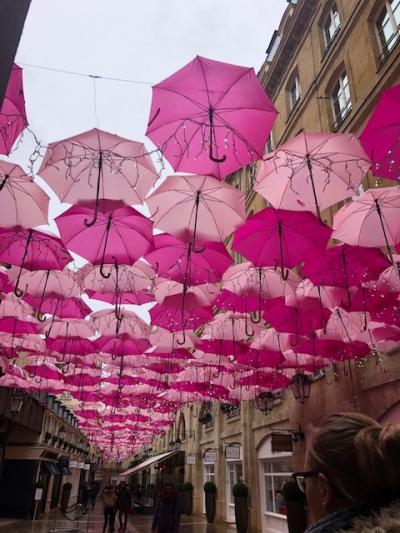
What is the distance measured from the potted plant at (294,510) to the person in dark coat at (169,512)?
320cm

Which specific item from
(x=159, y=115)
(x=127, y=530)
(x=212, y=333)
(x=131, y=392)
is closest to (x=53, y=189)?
(x=159, y=115)

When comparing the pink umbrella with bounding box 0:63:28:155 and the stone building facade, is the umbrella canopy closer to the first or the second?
the pink umbrella with bounding box 0:63:28:155

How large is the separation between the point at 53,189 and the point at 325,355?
24.8 feet

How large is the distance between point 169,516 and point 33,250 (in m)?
9.08

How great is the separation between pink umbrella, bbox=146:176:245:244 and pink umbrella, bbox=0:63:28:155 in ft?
6.20

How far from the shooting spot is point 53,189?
5.18 metres

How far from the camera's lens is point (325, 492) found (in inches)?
57.9

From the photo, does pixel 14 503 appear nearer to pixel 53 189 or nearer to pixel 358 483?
pixel 53 189

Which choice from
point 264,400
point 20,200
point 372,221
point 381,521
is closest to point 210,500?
point 264,400

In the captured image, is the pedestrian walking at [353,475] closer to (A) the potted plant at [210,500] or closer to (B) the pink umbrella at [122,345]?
(B) the pink umbrella at [122,345]

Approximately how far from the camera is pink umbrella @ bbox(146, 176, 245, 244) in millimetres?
5555

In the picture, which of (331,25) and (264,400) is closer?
(264,400)

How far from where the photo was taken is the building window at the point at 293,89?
16.9 m

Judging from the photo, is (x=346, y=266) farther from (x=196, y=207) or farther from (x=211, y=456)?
(x=211, y=456)
